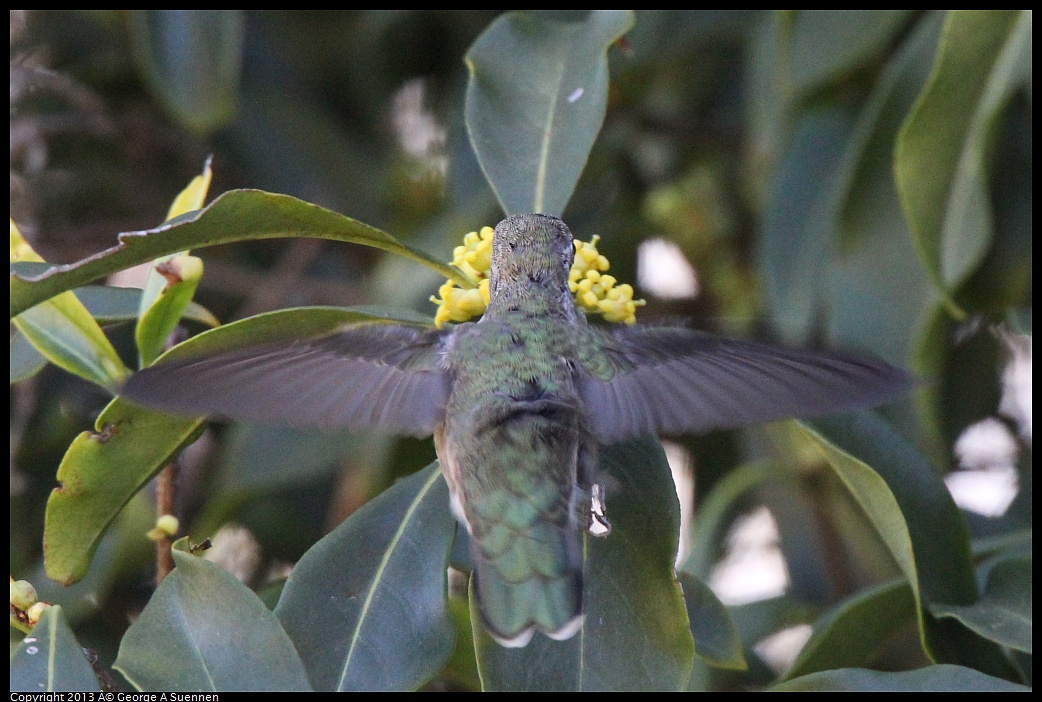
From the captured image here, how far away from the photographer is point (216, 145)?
139 inches

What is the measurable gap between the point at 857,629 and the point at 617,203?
1.83m

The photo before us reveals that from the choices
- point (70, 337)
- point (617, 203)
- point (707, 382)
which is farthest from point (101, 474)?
point (617, 203)

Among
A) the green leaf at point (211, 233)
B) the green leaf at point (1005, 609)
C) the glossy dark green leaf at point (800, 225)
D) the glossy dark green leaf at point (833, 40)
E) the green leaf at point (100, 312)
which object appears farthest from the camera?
the glossy dark green leaf at point (800, 225)

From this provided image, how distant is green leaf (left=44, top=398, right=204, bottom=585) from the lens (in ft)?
5.06

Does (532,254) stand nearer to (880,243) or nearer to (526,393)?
(526,393)

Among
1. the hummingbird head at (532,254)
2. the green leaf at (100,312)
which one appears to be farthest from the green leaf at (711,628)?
the green leaf at (100,312)

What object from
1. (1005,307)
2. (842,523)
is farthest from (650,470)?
(842,523)

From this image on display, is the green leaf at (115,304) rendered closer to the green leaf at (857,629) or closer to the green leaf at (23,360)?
the green leaf at (23,360)

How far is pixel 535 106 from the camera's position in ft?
6.66

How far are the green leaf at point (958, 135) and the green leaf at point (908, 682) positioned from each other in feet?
2.84

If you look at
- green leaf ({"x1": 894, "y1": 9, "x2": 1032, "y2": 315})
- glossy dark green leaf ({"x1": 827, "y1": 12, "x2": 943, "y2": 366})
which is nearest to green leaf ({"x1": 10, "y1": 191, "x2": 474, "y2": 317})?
green leaf ({"x1": 894, "y1": 9, "x2": 1032, "y2": 315})

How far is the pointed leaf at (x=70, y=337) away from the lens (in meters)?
1.58
